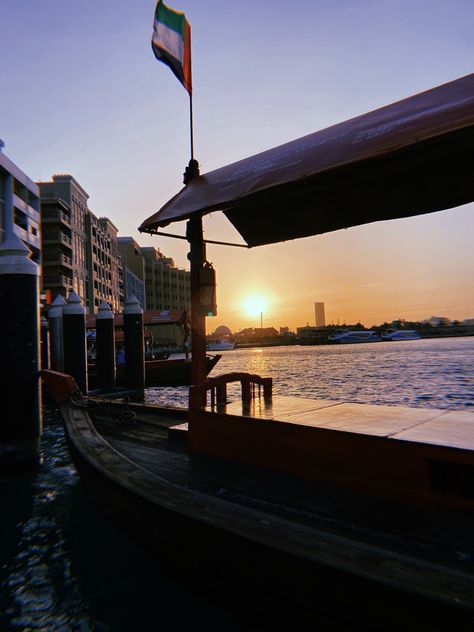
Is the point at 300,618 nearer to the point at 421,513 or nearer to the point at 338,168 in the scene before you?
the point at 421,513

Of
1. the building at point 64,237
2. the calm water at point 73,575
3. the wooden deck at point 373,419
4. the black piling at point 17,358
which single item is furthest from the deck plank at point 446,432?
the building at point 64,237

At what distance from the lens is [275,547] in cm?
214

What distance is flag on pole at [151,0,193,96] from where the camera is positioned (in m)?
6.41

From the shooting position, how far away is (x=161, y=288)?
13800 centimetres

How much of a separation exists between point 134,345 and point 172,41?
1217cm

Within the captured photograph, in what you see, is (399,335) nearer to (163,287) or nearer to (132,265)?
(163,287)

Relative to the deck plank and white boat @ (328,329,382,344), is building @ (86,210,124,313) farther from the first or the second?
white boat @ (328,329,382,344)

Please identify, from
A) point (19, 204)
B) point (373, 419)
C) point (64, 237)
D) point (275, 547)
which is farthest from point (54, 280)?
point (275, 547)

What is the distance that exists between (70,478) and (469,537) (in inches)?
227

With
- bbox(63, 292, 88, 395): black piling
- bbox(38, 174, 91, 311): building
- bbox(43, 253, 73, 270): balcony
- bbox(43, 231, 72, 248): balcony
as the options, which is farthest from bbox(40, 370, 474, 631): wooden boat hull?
bbox(43, 231, 72, 248): balcony

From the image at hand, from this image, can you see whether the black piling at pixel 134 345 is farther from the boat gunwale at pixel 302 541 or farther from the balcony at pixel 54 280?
the balcony at pixel 54 280

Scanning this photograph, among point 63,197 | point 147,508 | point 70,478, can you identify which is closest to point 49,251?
point 63,197

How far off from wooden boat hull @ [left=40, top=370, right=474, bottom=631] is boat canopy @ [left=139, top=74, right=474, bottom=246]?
247 cm

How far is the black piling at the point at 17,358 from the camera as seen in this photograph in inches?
252
